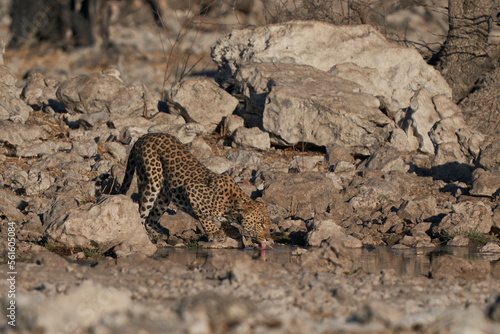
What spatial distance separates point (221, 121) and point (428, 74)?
4843mm

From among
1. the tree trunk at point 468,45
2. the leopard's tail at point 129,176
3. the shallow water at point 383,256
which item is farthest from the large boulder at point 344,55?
the shallow water at point 383,256

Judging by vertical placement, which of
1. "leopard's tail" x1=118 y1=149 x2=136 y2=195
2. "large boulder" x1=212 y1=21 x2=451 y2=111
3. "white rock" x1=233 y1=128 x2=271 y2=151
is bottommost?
"white rock" x1=233 y1=128 x2=271 y2=151

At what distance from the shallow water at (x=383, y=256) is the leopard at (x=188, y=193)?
1.35 feet

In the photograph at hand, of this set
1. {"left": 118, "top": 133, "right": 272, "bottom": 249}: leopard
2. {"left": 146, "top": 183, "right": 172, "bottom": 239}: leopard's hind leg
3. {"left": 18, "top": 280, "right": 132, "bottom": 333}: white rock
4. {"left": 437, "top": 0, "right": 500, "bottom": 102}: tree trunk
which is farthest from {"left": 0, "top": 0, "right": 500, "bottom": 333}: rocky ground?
{"left": 437, "top": 0, "right": 500, "bottom": 102}: tree trunk

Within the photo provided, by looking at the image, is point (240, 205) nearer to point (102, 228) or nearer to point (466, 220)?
point (102, 228)

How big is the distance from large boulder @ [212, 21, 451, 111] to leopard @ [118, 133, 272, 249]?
18.2ft

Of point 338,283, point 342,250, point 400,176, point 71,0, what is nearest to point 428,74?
point 400,176

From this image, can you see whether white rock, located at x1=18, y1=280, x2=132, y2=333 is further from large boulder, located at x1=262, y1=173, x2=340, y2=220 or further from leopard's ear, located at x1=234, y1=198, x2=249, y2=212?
large boulder, located at x1=262, y1=173, x2=340, y2=220

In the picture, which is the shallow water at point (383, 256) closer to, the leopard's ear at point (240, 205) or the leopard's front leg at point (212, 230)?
the leopard's front leg at point (212, 230)

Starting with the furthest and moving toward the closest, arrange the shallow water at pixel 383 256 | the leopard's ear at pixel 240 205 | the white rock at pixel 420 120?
the white rock at pixel 420 120
the leopard's ear at pixel 240 205
the shallow water at pixel 383 256

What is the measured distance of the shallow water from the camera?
27.0 ft

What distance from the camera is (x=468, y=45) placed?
625 inches

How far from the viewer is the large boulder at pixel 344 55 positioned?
15.5 metres

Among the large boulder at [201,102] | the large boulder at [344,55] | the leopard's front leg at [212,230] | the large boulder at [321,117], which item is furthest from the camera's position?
the large boulder at [344,55]
